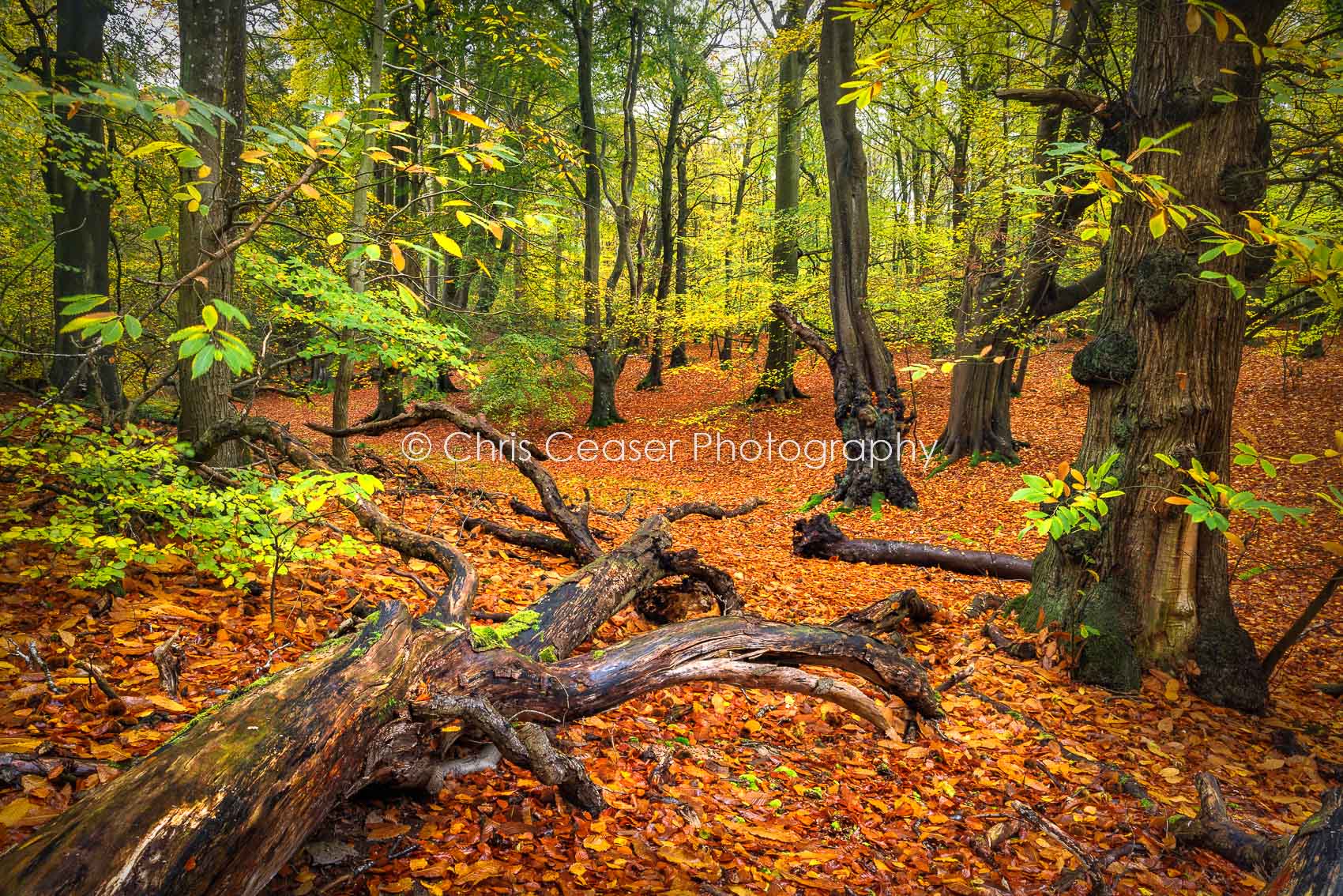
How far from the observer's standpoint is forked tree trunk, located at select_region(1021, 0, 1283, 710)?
354 cm

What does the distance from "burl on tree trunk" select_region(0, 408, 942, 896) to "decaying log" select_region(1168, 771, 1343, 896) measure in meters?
1.14

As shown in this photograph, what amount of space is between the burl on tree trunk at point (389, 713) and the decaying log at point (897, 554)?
11.2ft

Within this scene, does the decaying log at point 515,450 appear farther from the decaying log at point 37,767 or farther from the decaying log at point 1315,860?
the decaying log at point 1315,860

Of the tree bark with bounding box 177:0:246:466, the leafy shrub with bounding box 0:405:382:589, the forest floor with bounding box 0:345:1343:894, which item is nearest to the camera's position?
the forest floor with bounding box 0:345:1343:894

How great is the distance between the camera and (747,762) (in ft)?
9.81

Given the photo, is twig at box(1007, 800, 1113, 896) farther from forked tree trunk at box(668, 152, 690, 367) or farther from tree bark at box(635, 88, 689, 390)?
forked tree trunk at box(668, 152, 690, 367)

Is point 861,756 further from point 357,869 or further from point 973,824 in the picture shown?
point 357,869

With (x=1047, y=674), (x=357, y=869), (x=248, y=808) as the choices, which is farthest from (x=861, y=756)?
(x=248, y=808)

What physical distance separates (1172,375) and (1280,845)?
2550 millimetres

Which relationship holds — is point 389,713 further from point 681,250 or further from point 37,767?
point 681,250

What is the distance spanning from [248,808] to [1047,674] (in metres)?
4.47

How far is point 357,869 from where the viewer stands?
6.02 feet

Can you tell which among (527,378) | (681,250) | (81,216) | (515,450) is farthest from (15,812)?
(681,250)

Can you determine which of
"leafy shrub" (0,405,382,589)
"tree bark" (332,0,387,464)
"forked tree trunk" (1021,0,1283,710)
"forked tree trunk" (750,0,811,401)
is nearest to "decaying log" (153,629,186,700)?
"leafy shrub" (0,405,382,589)
